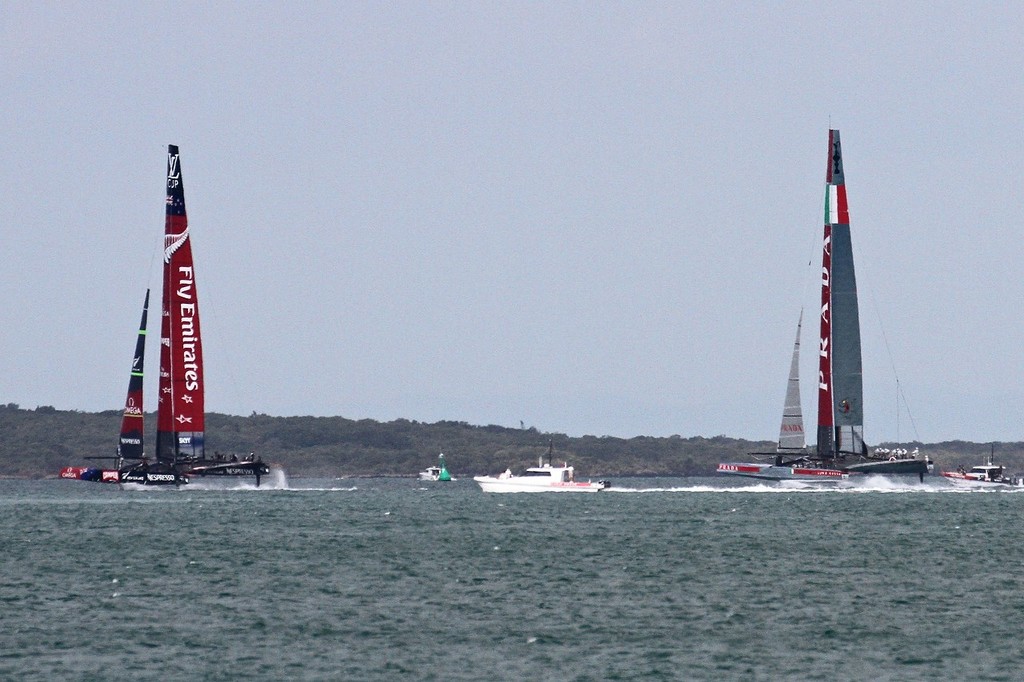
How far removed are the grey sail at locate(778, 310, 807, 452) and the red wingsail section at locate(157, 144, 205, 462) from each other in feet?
133

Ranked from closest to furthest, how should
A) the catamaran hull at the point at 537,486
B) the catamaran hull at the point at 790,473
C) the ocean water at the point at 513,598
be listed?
the ocean water at the point at 513,598, the catamaran hull at the point at 790,473, the catamaran hull at the point at 537,486

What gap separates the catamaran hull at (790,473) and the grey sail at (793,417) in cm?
195

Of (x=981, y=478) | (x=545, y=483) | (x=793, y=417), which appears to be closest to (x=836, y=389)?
(x=793, y=417)

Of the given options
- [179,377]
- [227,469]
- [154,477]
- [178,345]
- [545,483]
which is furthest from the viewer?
[545,483]

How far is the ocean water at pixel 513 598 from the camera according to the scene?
37.2m

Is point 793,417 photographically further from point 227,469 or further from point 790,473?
point 227,469

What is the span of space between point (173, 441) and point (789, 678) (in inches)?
3436

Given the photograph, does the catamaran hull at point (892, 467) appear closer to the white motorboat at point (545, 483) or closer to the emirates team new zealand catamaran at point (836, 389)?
the emirates team new zealand catamaran at point (836, 389)

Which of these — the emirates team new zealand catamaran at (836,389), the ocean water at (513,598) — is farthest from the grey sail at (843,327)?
the ocean water at (513,598)

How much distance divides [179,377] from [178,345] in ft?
8.59

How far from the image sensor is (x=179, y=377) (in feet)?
382

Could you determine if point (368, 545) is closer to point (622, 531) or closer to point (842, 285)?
point (622, 531)

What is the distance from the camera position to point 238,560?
59625 mm

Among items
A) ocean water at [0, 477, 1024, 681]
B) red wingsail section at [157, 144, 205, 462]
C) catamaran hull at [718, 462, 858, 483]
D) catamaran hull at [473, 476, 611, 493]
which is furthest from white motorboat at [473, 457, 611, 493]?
ocean water at [0, 477, 1024, 681]
